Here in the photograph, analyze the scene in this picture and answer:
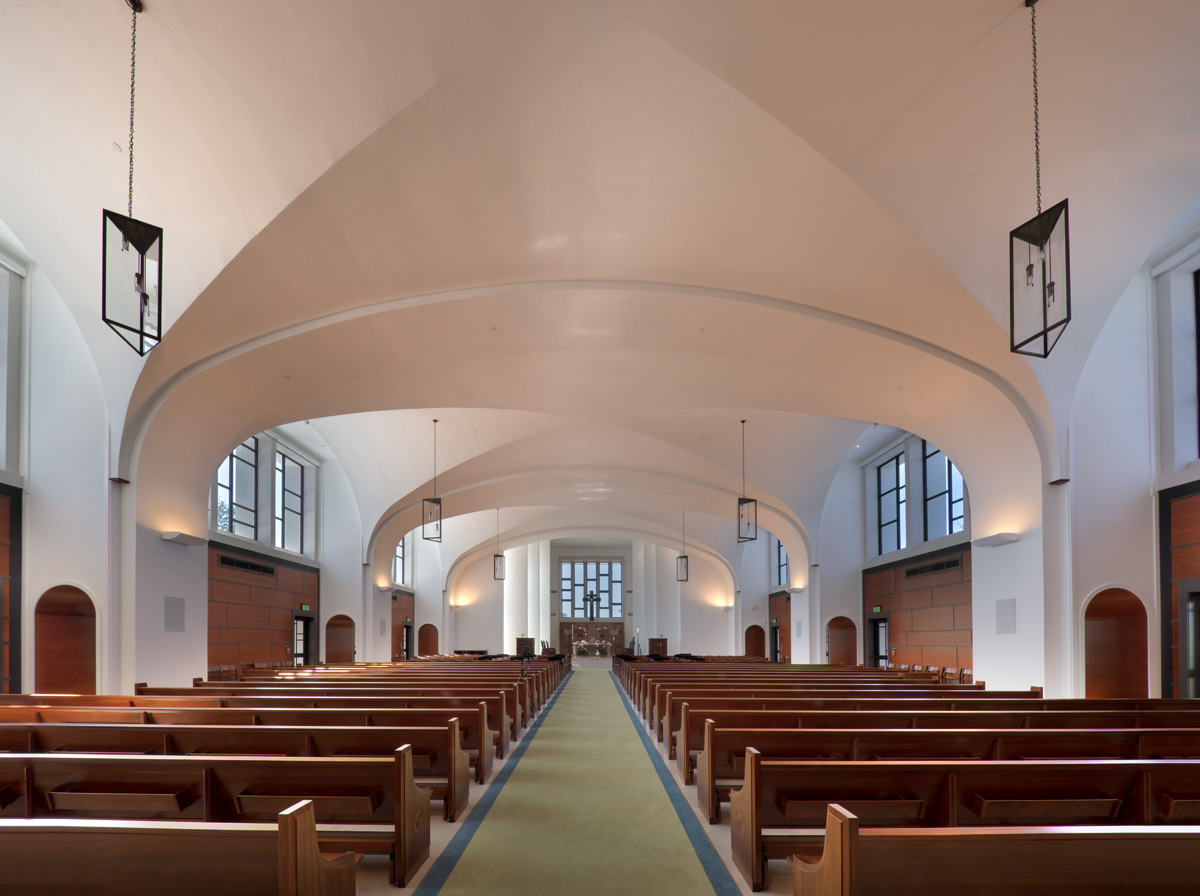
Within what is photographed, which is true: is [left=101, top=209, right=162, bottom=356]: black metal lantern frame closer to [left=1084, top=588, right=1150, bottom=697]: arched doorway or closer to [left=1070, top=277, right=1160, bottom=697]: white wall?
[left=1070, top=277, right=1160, bottom=697]: white wall

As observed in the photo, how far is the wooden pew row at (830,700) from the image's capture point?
21.6 ft

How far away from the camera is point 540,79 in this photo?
19.3 ft

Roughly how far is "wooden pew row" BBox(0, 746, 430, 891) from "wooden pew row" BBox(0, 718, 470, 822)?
737 millimetres

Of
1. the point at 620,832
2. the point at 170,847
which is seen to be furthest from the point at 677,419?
the point at 170,847

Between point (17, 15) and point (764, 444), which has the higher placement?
point (17, 15)

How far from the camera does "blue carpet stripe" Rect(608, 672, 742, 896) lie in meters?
3.74

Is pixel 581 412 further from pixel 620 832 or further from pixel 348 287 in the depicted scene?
pixel 620 832

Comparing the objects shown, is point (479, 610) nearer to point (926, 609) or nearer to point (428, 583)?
point (428, 583)

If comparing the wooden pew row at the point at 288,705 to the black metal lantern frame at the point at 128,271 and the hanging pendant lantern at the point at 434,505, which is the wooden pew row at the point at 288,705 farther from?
the hanging pendant lantern at the point at 434,505

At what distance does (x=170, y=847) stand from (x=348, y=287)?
6935mm

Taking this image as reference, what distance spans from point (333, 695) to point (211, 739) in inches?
115

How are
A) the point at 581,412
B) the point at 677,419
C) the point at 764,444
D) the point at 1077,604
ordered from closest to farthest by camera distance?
1. the point at 1077,604
2. the point at 581,412
3. the point at 677,419
4. the point at 764,444

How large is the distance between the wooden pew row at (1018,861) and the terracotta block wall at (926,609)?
12.2m

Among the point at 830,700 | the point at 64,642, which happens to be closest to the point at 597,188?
the point at 830,700
